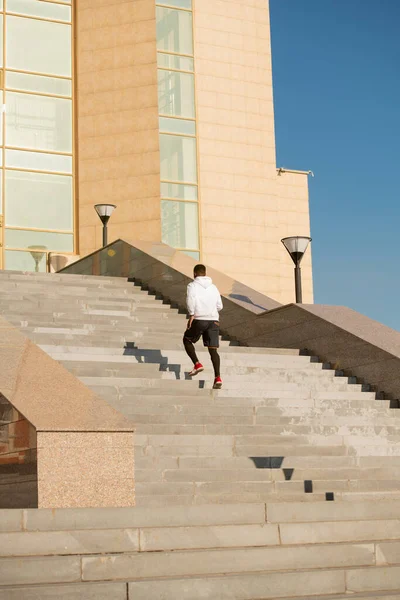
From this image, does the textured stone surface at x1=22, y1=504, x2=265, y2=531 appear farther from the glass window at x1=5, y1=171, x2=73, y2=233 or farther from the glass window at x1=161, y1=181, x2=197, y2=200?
the glass window at x1=161, y1=181, x2=197, y2=200

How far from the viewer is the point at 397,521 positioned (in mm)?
8117

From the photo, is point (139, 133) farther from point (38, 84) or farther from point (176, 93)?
point (38, 84)

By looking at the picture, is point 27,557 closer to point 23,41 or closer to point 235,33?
point 23,41

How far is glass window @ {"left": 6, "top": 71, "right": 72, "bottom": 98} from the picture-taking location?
2973 centimetres

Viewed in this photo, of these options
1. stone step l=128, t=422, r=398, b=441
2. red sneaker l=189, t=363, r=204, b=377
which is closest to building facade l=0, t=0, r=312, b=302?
red sneaker l=189, t=363, r=204, b=377

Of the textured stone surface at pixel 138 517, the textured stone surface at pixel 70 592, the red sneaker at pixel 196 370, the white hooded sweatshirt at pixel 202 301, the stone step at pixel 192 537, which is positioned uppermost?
the white hooded sweatshirt at pixel 202 301

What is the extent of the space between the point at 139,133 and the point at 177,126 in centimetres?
138

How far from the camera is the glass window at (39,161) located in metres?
29.3

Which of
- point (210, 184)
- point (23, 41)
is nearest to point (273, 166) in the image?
point (210, 184)

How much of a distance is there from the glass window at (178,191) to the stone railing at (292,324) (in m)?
10.3

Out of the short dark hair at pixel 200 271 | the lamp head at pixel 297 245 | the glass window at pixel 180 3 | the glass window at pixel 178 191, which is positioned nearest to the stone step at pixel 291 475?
the short dark hair at pixel 200 271

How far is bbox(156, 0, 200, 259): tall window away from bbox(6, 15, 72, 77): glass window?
9.51 ft

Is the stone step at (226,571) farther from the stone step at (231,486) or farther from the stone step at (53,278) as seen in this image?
the stone step at (53,278)

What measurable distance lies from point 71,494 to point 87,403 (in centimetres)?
90
